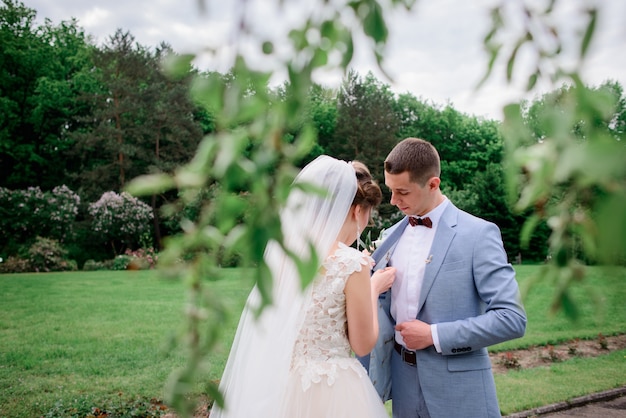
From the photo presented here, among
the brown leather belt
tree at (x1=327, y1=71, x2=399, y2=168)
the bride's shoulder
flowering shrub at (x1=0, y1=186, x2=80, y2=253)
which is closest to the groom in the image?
the brown leather belt

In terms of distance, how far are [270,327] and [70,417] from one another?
3591mm

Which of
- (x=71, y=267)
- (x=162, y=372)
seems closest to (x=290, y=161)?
(x=162, y=372)

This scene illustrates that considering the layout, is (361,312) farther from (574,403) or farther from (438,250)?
(574,403)

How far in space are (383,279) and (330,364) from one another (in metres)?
0.56

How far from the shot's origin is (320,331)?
300 cm

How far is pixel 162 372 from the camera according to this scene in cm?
719

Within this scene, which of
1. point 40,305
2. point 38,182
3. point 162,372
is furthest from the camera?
point 38,182

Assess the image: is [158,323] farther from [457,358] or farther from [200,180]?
[200,180]

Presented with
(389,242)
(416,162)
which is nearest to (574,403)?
(389,242)

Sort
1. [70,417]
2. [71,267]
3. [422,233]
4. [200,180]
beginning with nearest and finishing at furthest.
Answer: [200,180]
[422,233]
[70,417]
[71,267]

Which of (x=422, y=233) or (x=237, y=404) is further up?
(x=422, y=233)

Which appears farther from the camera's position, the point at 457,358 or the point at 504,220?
the point at 504,220

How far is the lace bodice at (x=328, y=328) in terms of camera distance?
2879 millimetres

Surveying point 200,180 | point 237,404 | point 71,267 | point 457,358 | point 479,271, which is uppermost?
point 200,180
